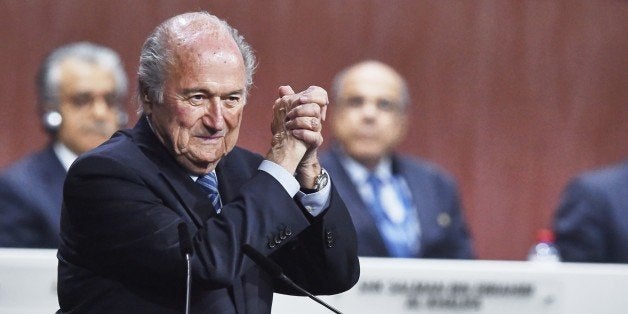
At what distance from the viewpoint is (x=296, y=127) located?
6.79 feet

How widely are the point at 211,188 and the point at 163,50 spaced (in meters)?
Result: 0.29

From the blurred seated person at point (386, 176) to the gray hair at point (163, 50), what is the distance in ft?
8.12

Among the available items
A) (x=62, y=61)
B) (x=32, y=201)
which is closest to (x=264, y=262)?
(x=32, y=201)

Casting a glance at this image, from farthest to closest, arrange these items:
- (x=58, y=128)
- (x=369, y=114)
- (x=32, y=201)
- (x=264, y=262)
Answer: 1. (x=369, y=114)
2. (x=58, y=128)
3. (x=32, y=201)
4. (x=264, y=262)

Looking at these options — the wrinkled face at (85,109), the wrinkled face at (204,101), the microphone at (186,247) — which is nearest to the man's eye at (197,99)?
the wrinkled face at (204,101)

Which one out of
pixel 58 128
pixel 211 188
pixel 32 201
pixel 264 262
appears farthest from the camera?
pixel 58 128

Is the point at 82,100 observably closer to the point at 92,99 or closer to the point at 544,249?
the point at 92,99

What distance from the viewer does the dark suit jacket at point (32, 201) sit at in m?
4.27

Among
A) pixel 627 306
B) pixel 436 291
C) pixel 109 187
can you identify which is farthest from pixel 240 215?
pixel 627 306

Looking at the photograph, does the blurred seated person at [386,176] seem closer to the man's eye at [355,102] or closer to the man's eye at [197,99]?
the man's eye at [355,102]

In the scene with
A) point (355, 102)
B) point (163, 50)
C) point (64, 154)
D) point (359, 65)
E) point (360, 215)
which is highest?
point (359, 65)

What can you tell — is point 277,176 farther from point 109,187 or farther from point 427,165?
point 427,165

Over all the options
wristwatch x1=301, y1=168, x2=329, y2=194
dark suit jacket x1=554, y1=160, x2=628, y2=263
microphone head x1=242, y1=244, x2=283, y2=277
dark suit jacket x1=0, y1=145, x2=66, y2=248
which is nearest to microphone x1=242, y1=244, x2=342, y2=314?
microphone head x1=242, y1=244, x2=283, y2=277

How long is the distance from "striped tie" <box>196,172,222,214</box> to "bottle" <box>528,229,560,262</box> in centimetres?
273
